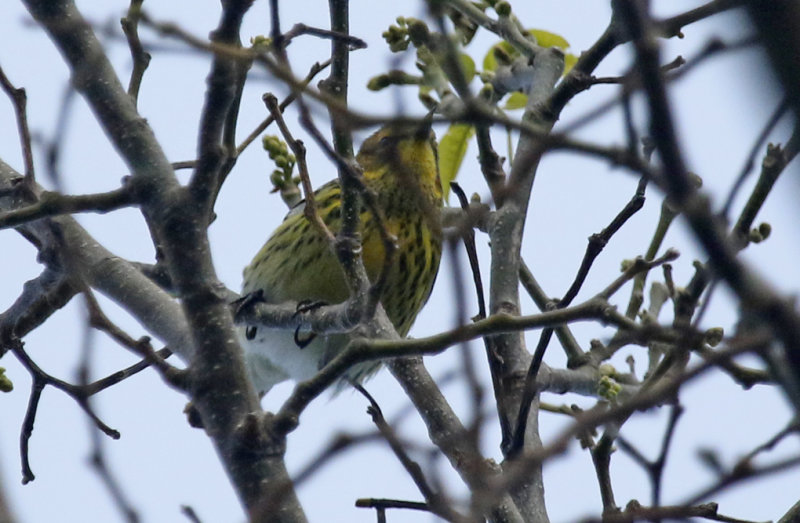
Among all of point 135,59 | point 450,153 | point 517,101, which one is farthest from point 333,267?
point 135,59

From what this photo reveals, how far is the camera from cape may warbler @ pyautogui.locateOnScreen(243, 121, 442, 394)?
5449mm

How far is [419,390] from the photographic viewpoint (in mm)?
3971

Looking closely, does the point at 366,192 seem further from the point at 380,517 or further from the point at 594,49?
the point at 594,49

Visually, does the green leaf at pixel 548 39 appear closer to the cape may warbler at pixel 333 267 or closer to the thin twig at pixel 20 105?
the cape may warbler at pixel 333 267

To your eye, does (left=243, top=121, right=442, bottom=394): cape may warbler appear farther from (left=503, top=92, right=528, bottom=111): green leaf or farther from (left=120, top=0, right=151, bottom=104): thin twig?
(left=120, top=0, right=151, bottom=104): thin twig

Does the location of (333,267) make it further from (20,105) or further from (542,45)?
(20,105)

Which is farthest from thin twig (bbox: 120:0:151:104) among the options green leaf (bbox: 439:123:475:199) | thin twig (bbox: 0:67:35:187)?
green leaf (bbox: 439:123:475:199)

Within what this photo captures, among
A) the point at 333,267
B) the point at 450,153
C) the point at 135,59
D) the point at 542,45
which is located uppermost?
the point at 542,45

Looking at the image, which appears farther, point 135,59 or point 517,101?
point 517,101

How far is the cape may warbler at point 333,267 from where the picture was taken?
5449 millimetres

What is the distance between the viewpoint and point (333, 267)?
5.43 m

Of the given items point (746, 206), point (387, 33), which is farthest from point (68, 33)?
point (746, 206)

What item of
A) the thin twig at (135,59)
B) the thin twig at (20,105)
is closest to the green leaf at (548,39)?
the thin twig at (135,59)

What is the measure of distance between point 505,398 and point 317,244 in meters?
1.70
